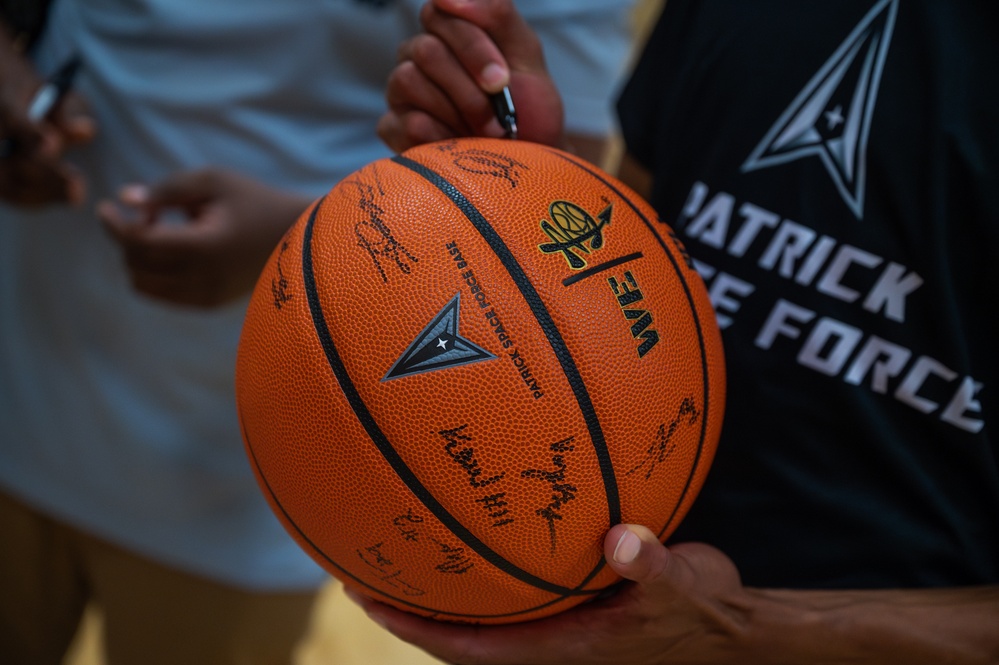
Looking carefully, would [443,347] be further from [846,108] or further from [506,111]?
[846,108]

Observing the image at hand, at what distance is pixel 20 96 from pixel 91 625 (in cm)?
161

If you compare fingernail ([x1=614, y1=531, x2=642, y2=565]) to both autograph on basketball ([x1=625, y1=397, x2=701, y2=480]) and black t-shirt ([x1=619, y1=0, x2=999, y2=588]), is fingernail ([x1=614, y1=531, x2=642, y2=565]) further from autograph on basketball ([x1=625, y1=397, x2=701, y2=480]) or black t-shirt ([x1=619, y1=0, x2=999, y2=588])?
black t-shirt ([x1=619, y1=0, x2=999, y2=588])

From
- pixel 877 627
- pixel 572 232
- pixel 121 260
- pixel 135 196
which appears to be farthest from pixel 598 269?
pixel 121 260

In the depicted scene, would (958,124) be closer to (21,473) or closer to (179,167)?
(179,167)

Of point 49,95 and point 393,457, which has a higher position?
point 393,457

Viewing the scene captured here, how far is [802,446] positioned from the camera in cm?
96

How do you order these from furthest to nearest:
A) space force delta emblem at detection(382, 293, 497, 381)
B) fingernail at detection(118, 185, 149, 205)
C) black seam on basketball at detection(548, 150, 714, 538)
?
1. fingernail at detection(118, 185, 149, 205)
2. black seam on basketball at detection(548, 150, 714, 538)
3. space force delta emblem at detection(382, 293, 497, 381)

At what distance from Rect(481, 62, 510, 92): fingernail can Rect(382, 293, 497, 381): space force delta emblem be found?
0.33m

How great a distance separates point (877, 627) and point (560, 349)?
53cm

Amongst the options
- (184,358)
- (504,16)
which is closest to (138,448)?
(184,358)

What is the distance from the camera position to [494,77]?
90 cm

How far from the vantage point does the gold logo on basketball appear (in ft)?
2.49

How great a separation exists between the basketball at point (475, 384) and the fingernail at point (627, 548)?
4 cm

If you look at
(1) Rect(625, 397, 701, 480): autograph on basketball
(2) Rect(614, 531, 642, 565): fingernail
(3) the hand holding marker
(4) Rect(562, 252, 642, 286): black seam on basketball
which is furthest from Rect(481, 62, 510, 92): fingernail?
(3) the hand holding marker
